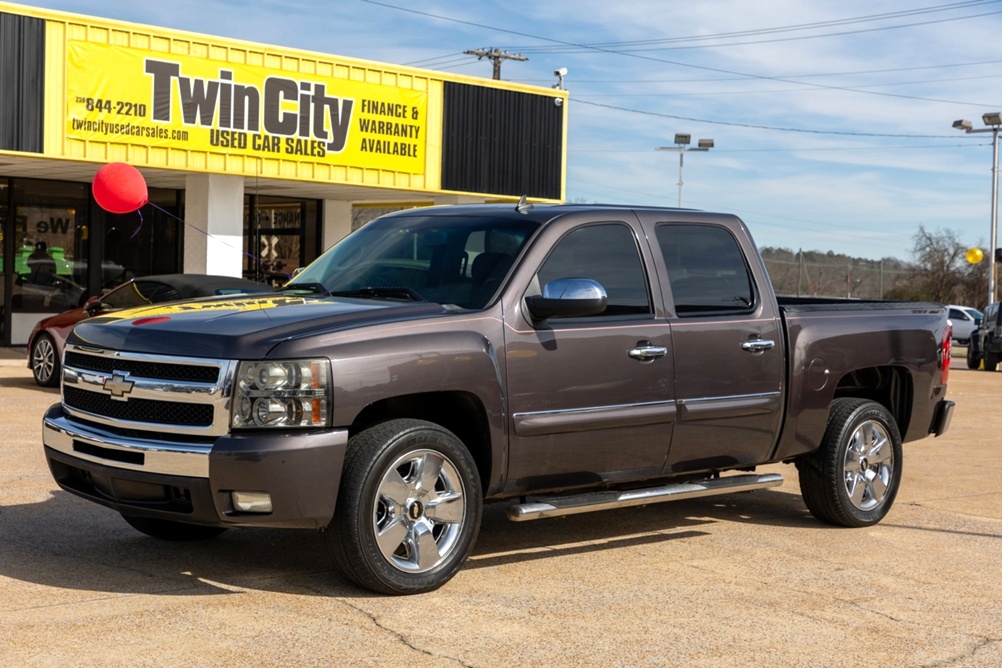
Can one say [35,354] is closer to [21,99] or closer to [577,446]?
[21,99]

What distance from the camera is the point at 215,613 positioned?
18.6ft

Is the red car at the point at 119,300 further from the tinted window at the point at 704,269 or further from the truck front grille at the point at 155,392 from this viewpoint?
the truck front grille at the point at 155,392

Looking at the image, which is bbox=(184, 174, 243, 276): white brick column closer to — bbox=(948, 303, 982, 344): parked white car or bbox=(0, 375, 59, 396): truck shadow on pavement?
bbox=(0, 375, 59, 396): truck shadow on pavement

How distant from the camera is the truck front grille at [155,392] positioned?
5.75 meters

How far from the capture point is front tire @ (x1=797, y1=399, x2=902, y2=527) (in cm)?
823

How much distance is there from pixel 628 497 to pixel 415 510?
1.35 m

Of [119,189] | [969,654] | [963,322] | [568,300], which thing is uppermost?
[119,189]

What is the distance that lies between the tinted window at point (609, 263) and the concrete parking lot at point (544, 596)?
4.65 ft

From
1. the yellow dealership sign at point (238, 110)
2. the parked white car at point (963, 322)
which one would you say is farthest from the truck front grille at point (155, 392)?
the parked white car at point (963, 322)

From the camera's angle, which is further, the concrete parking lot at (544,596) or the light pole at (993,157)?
the light pole at (993,157)

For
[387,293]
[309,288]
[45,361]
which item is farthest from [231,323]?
[45,361]

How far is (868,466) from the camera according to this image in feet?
28.0

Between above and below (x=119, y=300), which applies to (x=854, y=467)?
below

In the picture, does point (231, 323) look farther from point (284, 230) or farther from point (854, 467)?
point (284, 230)
